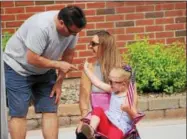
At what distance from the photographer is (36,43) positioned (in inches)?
183

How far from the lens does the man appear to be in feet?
15.2

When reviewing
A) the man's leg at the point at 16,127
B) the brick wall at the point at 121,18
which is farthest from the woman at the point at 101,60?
the brick wall at the point at 121,18

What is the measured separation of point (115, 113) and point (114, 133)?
0.51ft

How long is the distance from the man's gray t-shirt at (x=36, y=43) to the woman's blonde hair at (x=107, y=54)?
1.12 ft

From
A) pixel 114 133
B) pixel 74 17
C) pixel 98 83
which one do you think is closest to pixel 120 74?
pixel 98 83

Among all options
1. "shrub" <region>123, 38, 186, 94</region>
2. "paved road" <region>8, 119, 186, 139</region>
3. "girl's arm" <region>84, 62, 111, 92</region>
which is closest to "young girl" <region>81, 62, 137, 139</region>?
"girl's arm" <region>84, 62, 111, 92</region>

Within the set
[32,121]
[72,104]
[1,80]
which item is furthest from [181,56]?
[1,80]

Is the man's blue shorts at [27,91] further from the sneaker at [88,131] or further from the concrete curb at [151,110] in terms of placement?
the concrete curb at [151,110]

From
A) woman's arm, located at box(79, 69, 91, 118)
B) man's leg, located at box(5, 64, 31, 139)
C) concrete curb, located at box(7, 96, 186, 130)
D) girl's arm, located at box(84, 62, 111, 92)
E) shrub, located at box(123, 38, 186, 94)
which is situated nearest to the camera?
girl's arm, located at box(84, 62, 111, 92)

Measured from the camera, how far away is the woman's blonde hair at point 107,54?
461 centimetres

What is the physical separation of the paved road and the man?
3.72ft

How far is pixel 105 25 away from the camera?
770cm

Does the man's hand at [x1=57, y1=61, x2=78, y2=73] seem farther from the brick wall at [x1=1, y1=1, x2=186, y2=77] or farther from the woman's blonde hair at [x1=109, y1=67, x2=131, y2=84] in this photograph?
the brick wall at [x1=1, y1=1, x2=186, y2=77]

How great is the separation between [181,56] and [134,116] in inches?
118
